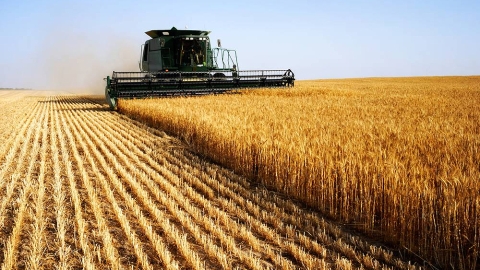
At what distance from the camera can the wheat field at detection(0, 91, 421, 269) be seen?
3.59 m

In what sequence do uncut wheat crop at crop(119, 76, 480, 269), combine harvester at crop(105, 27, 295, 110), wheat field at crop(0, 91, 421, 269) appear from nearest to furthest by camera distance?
uncut wheat crop at crop(119, 76, 480, 269) → wheat field at crop(0, 91, 421, 269) → combine harvester at crop(105, 27, 295, 110)

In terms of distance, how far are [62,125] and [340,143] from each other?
928cm

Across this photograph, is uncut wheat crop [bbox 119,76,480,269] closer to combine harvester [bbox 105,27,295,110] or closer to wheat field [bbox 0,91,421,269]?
wheat field [bbox 0,91,421,269]

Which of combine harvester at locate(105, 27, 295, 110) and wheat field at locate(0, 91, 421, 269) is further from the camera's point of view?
combine harvester at locate(105, 27, 295, 110)

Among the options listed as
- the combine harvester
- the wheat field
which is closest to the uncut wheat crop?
the wheat field

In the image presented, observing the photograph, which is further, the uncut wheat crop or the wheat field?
the wheat field

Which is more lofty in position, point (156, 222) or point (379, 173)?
point (379, 173)

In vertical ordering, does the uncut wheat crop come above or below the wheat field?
above

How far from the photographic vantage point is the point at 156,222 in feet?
14.8

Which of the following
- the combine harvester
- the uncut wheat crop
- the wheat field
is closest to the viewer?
Result: the uncut wheat crop

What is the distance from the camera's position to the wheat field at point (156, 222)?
3.59 meters

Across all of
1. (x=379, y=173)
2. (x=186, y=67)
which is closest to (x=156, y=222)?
(x=379, y=173)

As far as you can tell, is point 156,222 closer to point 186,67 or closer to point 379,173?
point 379,173

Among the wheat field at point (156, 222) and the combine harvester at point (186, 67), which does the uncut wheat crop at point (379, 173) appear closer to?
the wheat field at point (156, 222)
